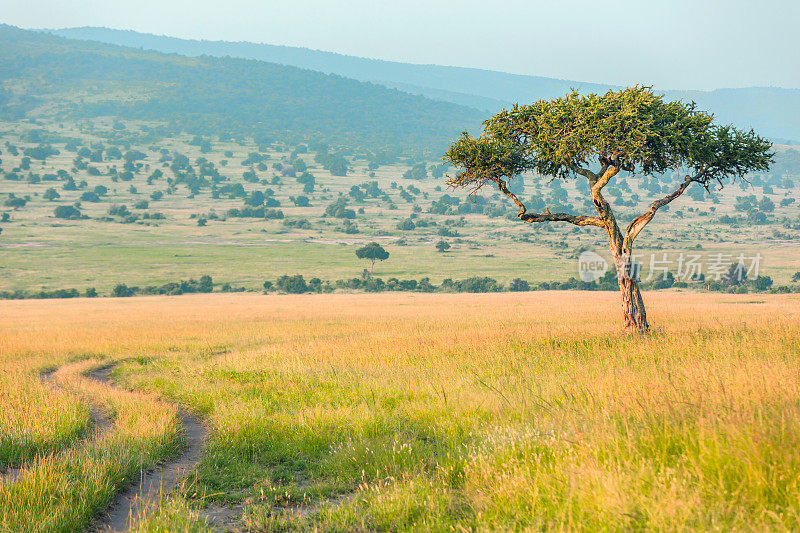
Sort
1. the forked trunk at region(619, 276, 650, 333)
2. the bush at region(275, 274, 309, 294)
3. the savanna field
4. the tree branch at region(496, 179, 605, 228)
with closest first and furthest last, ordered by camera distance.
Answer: the savanna field
the forked trunk at region(619, 276, 650, 333)
the tree branch at region(496, 179, 605, 228)
the bush at region(275, 274, 309, 294)

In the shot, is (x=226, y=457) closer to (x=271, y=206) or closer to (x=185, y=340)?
(x=185, y=340)

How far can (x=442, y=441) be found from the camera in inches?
303

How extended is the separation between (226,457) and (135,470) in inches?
49.5

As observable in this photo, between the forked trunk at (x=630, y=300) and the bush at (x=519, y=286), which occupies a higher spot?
the forked trunk at (x=630, y=300)

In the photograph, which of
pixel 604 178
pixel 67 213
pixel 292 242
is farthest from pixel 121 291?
pixel 67 213

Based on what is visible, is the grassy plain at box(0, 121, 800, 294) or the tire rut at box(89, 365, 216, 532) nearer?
the tire rut at box(89, 365, 216, 532)

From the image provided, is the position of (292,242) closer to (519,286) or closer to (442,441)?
(519,286)

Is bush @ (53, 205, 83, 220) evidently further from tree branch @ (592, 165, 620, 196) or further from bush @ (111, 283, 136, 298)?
tree branch @ (592, 165, 620, 196)

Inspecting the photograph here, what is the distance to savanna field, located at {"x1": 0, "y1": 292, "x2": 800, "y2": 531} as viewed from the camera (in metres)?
4.71

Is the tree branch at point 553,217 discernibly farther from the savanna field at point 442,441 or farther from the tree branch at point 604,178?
the savanna field at point 442,441

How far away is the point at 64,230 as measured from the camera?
135m

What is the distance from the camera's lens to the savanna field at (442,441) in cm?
471

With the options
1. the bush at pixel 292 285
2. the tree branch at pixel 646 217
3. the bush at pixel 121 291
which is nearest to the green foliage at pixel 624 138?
the tree branch at pixel 646 217

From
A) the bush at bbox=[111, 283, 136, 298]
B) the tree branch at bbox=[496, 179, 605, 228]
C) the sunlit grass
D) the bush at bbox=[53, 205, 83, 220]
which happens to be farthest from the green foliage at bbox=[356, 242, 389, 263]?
the sunlit grass
